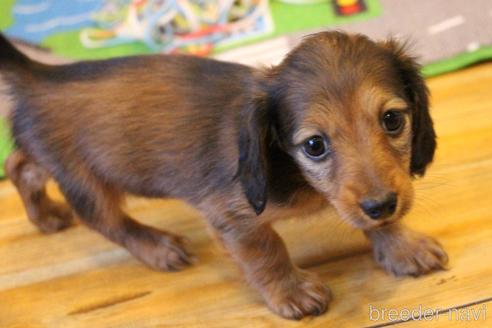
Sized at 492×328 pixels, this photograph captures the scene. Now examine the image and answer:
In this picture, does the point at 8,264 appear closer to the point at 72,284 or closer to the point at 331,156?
the point at 72,284

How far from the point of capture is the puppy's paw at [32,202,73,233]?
2.08 metres

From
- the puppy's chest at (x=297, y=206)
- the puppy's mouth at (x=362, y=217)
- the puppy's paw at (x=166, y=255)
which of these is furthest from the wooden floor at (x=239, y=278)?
the puppy's mouth at (x=362, y=217)

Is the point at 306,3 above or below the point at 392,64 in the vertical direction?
below

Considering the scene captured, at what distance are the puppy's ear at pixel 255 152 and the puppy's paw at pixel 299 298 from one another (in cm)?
31

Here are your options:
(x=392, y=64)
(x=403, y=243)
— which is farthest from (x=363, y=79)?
(x=403, y=243)

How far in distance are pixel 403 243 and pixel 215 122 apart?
23.9 inches

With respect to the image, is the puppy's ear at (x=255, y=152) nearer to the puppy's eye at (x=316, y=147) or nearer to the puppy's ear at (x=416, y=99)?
the puppy's eye at (x=316, y=147)

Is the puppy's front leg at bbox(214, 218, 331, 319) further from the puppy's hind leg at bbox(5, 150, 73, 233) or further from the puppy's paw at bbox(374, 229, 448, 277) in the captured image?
the puppy's hind leg at bbox(5, 150, 73, 233)

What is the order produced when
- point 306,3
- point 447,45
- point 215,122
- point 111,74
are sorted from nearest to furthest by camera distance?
point 215,122 < point 111,74 < point 447,45 < point 306,3

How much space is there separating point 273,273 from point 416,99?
0.57 metres

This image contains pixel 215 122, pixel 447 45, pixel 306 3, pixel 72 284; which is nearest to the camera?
pixel 215 122

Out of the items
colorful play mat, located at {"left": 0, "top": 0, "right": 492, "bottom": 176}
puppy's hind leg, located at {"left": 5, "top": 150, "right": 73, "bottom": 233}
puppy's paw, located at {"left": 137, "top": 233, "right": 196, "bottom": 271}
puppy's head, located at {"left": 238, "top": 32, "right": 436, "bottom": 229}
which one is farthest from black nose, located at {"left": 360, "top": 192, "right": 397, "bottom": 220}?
colorful play mat, located at {"left": 0, "top": 0, "right": 492, "bottom": 176}

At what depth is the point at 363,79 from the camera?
138 centimetres

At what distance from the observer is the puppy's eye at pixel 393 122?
141 centimetres
